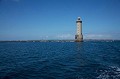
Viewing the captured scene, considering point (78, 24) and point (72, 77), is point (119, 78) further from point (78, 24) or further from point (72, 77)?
point (78, 24)

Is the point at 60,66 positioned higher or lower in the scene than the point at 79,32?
lower

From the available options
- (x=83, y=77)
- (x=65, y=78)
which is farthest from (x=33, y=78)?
(x=83, y=77)

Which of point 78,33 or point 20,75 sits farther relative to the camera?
point 78,33

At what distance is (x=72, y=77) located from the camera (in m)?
15.1

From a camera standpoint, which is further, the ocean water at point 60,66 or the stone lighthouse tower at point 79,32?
the stone lighthouse tower at point 79,32

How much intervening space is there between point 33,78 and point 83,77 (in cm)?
504

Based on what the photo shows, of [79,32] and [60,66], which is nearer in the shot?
[60,66]

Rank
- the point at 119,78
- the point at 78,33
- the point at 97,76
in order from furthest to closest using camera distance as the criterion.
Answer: the point at 78,33
the point at 97,76
the point at 119,78

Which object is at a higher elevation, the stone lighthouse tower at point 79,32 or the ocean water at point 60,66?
the stone lighthouse tower at point 79,32

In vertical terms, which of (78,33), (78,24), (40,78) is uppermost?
(78,24)

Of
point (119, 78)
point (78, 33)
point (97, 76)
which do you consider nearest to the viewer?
point (119, 78)

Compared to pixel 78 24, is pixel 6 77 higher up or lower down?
lower down

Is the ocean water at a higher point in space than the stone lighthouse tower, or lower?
lower

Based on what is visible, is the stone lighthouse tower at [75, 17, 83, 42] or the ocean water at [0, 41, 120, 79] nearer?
the ocean water at [0, 41, 120, 79]
